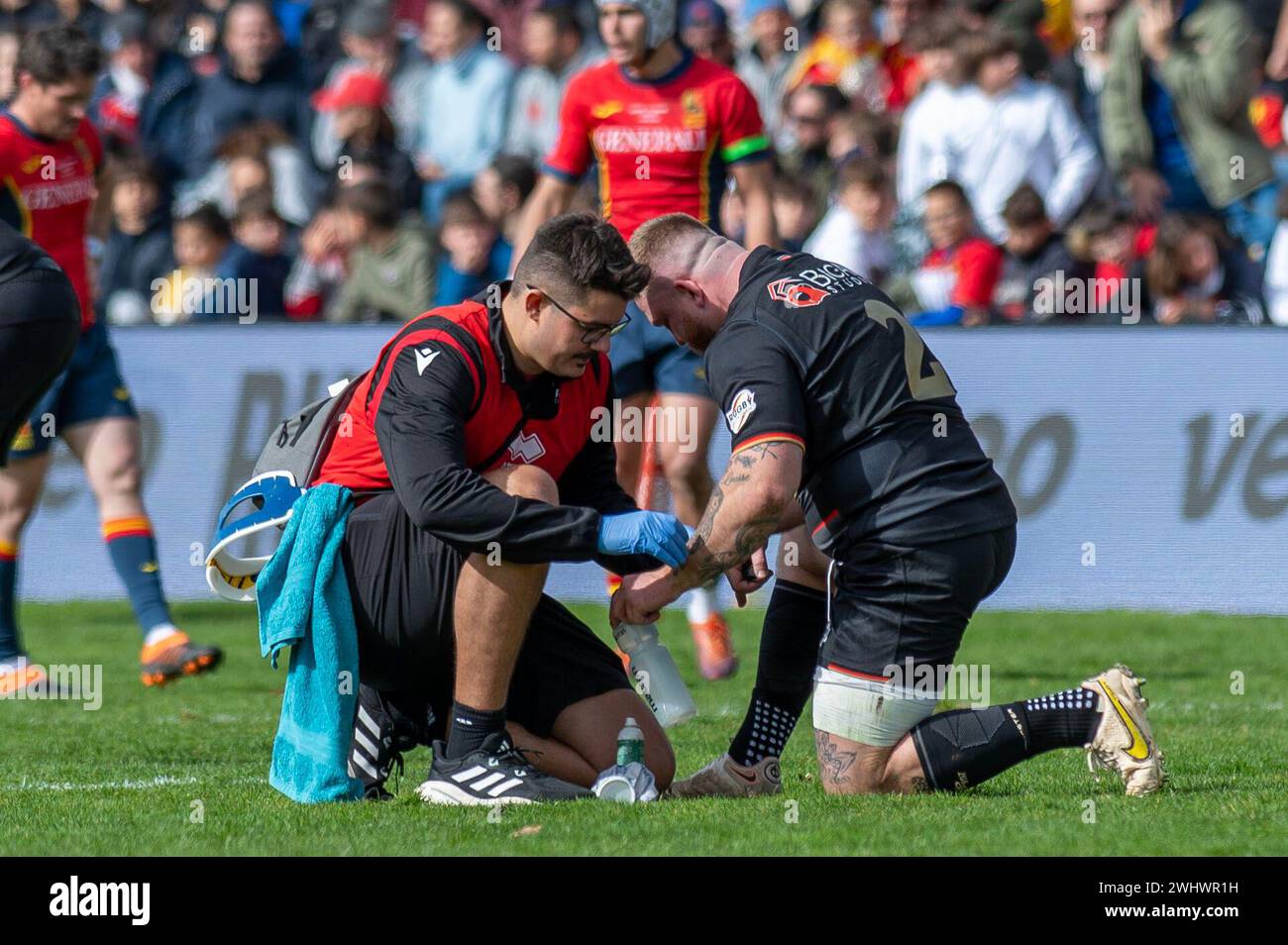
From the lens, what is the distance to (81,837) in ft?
16.6

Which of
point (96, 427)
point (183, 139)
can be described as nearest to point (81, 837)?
point (96, 427)

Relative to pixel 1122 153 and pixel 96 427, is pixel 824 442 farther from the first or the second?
pixel 1122 153

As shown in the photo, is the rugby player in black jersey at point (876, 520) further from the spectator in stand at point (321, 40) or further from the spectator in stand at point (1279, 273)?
the spectator in stand at point (321, 40)

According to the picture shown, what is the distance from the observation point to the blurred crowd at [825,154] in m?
11.3

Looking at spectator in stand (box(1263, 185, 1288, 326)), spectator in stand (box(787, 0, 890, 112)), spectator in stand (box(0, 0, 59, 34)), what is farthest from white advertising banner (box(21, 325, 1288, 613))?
spectator in stand (box(0, 0, 59, 34))

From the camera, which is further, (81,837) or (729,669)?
(729,669)

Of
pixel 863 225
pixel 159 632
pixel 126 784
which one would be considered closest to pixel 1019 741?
pixel 126 784

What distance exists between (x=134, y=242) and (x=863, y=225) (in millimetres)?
4852

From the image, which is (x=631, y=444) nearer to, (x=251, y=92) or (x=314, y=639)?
(x=314, y=639)

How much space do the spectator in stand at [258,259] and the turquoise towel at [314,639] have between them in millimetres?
6890

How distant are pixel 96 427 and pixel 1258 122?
7148mm

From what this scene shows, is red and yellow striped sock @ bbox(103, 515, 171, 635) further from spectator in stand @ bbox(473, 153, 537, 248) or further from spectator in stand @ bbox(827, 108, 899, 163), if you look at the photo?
spectator in stand @ bbox(827, 108, 899, 163)

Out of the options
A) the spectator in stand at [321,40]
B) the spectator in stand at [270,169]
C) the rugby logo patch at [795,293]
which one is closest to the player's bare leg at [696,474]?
the rugby logo patch at [795,293]

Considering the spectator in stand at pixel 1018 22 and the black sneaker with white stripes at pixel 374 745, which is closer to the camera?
the black sneaker with white stripes at pixel 374 745
